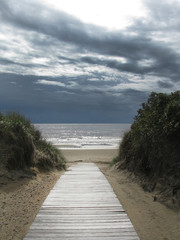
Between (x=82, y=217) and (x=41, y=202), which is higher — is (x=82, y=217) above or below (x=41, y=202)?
above

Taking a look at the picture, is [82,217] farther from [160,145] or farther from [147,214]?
[160,145]

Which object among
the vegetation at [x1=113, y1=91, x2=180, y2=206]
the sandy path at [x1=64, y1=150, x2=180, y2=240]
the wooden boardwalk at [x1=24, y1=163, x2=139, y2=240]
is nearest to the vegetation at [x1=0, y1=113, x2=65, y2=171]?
the wooden boardwalk at [x1=24, y1=163, x2=139, y2=240]

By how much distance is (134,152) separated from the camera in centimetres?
868

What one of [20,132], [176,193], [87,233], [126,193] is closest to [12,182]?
[20,132]

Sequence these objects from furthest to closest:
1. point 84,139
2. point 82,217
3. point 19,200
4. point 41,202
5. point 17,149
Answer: point 84,139 < point 17,149 < point 19,200 < point 41,202 < point 82,217

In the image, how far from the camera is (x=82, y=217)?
446cm

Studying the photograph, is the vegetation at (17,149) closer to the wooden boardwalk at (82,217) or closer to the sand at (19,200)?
the sand at (19,200)

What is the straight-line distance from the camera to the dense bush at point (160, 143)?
6.85m

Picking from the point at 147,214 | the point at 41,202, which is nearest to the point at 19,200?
the point at 41,202

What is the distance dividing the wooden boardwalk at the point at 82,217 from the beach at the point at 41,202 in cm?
31

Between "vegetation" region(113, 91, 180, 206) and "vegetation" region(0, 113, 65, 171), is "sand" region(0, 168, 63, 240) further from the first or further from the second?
"vegetation" region(113, 91, 180, 206)

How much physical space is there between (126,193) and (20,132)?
4.53 m

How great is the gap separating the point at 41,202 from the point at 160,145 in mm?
3977

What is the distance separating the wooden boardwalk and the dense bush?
183 centimetres
